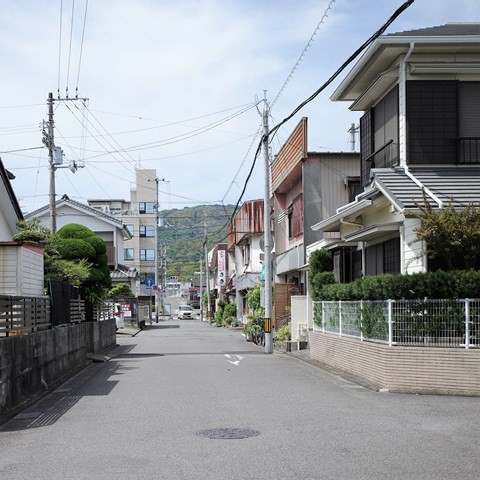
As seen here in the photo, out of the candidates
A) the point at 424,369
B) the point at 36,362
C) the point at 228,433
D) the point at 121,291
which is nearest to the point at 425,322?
the point at 424,369

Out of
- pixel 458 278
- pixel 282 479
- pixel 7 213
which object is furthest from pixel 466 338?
pixel 7 213

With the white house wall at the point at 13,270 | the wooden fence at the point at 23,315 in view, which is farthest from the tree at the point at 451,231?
the white house wall at the point at 13,270

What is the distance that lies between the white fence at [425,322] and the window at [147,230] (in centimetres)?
6196

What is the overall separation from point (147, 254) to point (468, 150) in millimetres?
62910

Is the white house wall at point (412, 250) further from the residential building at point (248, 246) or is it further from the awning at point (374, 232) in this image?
the residential building at point (248, 246)

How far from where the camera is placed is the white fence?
1355 cm

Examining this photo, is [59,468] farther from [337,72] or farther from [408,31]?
[408,31]

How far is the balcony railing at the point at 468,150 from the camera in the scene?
18.2 meters

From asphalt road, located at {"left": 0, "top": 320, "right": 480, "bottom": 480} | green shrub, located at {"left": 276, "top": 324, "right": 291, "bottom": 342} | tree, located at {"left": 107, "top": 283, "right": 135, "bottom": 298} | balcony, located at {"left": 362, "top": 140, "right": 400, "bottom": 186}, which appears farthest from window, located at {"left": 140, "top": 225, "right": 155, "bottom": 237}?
asphalt road, located at {"left": 0, "top": 320, "right": 480, "bottom": 480}

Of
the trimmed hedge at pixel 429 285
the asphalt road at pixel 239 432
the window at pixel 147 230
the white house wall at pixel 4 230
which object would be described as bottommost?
the asphalt road at pixel 239 432

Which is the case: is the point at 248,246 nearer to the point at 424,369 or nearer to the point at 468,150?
the point at 468,150

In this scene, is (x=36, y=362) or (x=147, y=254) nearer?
(x=36, y=362)

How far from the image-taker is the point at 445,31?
19.1m

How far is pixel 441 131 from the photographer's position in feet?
59.7
